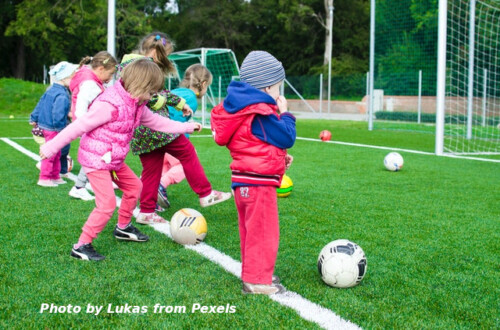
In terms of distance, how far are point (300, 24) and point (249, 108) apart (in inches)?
1752

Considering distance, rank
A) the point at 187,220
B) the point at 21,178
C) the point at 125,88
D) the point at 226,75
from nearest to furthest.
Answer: the point at 125,88
the point at 187,220
the point at 21,178
the point at 226,75

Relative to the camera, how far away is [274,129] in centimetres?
310

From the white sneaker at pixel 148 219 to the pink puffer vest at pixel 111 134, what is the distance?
1.12 m

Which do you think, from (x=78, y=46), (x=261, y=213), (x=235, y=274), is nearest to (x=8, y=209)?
(x=235, y=274)

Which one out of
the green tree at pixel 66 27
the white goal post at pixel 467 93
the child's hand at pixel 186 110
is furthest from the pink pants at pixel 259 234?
the green tree at pixel 66 27

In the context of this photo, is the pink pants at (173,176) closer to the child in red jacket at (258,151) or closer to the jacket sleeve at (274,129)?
the child in red jacket at (258,151)

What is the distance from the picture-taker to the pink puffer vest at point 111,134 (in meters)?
3.87

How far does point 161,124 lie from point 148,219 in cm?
107

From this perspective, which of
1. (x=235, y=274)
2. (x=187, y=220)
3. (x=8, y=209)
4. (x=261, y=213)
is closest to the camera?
(x=261, y=213)

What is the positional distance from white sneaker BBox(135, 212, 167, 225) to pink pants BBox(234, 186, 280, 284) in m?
1.98

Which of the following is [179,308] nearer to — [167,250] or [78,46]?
[167,250]

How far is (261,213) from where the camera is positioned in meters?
3.19

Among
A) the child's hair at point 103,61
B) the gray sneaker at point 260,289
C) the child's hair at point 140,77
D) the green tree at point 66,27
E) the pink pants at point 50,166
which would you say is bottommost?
the gray sneaker at point 260,289

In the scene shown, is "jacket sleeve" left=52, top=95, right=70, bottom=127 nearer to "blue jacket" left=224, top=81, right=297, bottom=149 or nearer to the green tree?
"blue jacket" left=224, top=81, right=297, bottom=149
